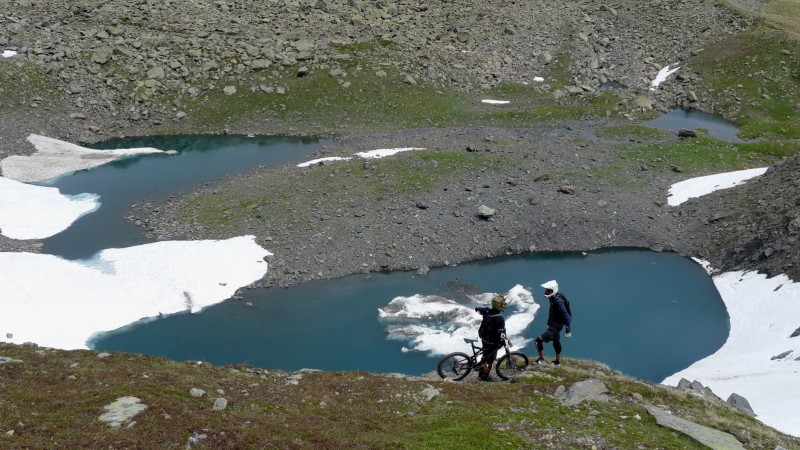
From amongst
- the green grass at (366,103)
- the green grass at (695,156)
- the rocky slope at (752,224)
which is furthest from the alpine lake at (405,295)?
the green grass at (366,103)

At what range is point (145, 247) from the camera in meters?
46.7

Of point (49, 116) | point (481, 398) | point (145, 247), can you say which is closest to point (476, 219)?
point (145, 247)

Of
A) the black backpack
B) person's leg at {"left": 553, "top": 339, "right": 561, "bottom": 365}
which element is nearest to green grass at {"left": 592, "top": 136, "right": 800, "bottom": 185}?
person's leg at {"left": 553, "top": 339, "right": 561, "bottom": 365}

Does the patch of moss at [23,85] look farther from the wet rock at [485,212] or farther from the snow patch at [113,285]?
the wet rock at [485,212]

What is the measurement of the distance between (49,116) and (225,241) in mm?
35049

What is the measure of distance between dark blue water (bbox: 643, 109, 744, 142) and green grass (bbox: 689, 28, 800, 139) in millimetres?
1338

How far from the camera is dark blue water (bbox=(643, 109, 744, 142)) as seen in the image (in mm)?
72688

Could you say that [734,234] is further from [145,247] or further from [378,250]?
[145,247]

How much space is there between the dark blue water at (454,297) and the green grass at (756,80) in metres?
36.4

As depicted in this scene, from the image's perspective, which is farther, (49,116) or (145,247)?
(49,116)

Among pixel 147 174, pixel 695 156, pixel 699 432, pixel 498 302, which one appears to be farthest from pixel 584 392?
pixel 147 174

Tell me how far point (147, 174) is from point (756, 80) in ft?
248

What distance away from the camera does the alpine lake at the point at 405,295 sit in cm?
3747

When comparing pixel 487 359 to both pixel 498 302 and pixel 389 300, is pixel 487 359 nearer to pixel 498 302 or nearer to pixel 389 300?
pixel 498 302
